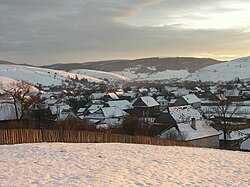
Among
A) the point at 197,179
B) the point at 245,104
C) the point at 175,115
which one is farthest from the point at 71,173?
the point at 245,104

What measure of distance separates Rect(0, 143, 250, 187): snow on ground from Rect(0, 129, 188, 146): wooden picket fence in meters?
1.80

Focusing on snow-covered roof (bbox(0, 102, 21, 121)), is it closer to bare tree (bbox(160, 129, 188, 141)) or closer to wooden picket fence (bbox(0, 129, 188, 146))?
bare tree (bbox(160, 129, 188, 141))

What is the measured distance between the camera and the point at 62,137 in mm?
19234

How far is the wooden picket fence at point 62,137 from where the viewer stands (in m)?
17.8

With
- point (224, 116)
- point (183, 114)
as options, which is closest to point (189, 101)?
point (183, 114)

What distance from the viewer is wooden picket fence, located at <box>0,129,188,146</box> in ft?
58.4

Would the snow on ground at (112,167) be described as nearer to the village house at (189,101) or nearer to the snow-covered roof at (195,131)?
the snow-covered roof at (195,131)

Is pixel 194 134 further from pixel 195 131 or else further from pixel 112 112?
pixel 112 112

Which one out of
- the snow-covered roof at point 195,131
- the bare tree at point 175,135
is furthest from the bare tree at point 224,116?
the bare tree at point 175,135

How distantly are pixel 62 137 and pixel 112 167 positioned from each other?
7232mm

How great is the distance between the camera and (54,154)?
14.5 meters

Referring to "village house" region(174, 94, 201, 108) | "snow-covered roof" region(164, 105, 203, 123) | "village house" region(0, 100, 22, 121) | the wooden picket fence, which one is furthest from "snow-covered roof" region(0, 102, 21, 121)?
"village house" region(174, 94, 201, 108)

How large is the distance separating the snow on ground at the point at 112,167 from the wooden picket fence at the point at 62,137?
5.91 ft

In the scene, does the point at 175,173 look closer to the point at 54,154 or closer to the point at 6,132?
the point at 54,154
